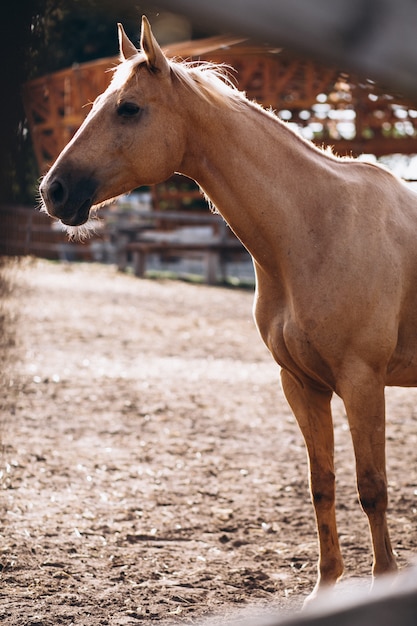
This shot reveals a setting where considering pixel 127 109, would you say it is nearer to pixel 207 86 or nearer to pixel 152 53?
pixel 152 53

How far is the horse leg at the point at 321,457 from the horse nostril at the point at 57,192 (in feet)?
3.94

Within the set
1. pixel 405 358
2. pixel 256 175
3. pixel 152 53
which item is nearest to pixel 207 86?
pixel 152 53

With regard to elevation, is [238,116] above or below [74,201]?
above

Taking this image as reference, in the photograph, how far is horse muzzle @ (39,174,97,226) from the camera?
2.76 metres

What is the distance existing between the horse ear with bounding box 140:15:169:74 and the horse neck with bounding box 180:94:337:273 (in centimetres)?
21

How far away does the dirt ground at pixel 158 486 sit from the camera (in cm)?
324

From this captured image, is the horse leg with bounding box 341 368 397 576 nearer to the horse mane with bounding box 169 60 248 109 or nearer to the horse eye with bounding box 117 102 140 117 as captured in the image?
the horse mane with bounding box 169 60 248 109

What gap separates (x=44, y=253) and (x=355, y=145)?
9.33 meters

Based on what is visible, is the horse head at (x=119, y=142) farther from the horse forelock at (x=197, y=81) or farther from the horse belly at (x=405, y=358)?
the horse belly at (x=405, y=358)

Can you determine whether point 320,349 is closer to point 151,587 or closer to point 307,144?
point 307,144

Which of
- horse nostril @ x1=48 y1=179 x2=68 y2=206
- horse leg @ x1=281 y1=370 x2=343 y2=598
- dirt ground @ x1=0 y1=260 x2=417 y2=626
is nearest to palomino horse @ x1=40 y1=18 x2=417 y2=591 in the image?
horse nostril @ x1=48 y1=179 x2=68 y2=206

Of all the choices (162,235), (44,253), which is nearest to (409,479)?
(162,235)

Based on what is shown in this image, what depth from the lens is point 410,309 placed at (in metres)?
3.08

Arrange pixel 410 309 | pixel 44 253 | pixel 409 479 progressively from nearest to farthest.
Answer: pixel 410 309 → pixel 409 479 → pixel 44 253
